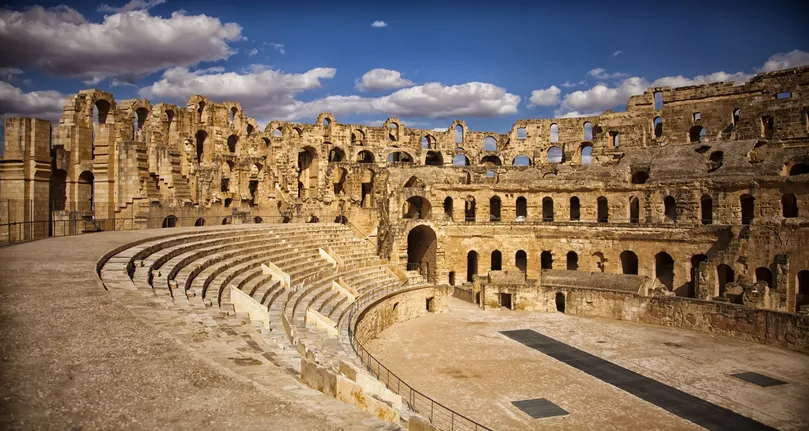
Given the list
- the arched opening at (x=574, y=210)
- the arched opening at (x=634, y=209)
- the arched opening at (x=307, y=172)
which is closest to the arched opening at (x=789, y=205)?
the arched opening at (x=634, y=209)

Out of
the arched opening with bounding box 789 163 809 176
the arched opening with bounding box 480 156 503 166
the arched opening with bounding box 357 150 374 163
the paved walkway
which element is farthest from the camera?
the arched opening with bounding box 357 150 374 163

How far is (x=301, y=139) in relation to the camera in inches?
1734

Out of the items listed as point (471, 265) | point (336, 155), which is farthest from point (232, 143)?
point (471, 265)

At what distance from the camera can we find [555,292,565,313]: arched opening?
91.5 ft

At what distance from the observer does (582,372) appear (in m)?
18.3

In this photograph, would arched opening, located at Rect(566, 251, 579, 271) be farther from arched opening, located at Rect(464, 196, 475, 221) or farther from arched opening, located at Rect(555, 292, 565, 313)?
arched opening, located at Rect(464, 196, 475, 221)

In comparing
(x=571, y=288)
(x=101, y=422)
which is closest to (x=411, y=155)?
(x=571, y=288)

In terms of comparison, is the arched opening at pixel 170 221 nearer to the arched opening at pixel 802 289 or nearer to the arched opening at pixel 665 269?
the arched opening at pixel 665 269

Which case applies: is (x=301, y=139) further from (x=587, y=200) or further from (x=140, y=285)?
(x=140, y=285)

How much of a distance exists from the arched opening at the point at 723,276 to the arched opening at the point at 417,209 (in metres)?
16.6

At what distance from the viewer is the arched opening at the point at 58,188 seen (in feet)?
83.0

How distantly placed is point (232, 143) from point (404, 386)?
101 feet

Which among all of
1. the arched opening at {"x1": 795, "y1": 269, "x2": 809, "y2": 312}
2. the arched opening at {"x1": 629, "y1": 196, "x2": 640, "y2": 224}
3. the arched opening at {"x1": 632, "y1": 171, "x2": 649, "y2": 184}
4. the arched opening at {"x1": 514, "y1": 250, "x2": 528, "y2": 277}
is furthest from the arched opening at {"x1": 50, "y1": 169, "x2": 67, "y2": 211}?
the arched opening at {"x1": 795, "y1": 269, "x2": 809, "y2": 312}

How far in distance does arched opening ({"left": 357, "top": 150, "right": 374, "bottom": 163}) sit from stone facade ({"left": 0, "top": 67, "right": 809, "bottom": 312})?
13cm
